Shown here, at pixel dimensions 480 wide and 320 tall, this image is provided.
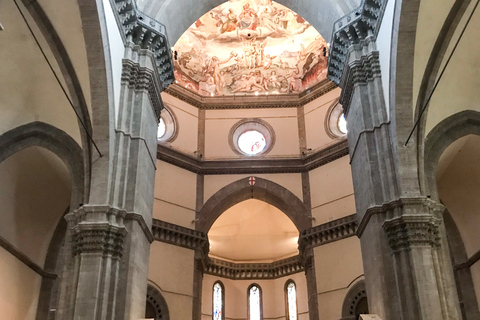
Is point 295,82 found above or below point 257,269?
above

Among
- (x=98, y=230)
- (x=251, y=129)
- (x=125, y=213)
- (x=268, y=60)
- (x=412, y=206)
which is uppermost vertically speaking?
(x=268, y=60)

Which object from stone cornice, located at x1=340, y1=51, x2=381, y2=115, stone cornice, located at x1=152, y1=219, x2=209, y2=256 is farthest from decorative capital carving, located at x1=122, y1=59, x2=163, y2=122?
stone cornice, located at x1=152, y1=219, x2=209, y2=256

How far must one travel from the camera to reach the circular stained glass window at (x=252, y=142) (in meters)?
23.2

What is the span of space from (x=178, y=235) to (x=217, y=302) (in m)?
6.20

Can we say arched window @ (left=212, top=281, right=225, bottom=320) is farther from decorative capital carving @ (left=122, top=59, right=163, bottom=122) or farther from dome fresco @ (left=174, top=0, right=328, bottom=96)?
decorative capital carving @ (left=122, top=59, right=163, bottom=122)

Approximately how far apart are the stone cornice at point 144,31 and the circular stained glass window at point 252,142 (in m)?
11.3

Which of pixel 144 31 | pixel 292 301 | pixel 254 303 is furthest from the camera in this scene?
pixel 254 303

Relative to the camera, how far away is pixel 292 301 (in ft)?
82.7

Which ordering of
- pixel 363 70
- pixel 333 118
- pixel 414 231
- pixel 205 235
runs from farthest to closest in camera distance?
1. pixel 333 118
2. pixel 205 235
3. pixel 363 70
4. pixel 414 231

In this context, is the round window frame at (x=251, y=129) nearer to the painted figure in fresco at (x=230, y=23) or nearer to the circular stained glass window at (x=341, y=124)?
the circular stained glass window at (x=341, y=124)

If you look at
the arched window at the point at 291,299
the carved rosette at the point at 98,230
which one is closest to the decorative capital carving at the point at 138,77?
the carved rosette at the point at 98,230

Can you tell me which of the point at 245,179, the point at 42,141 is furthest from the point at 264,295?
the point at 42,141

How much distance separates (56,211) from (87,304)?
5.51 m

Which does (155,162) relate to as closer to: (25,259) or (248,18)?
(25,259)
